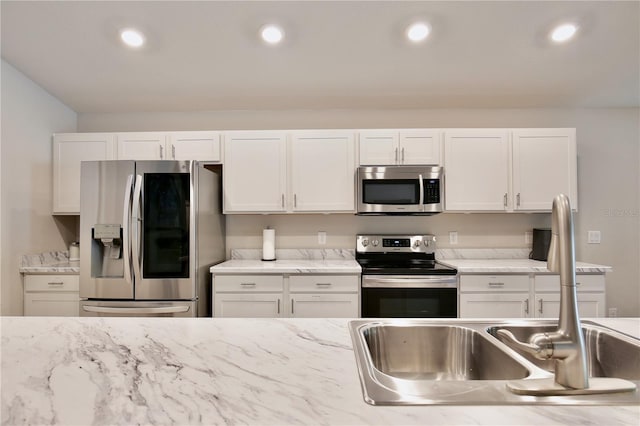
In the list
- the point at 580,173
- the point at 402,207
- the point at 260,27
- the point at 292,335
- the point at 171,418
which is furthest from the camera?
the point at 580,173

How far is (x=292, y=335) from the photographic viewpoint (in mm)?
1039

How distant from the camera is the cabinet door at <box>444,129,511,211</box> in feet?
9.58

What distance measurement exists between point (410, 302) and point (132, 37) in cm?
280

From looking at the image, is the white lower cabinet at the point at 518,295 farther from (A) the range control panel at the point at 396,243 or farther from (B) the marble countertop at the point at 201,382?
(B) the marble countertop at the point at 201,382

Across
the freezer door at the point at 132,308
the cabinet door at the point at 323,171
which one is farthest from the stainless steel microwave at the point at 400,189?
the freezer door at the point at 132,308

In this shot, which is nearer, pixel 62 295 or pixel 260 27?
pixel 260 27

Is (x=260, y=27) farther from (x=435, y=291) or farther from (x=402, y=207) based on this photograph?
(x=435, y=291)

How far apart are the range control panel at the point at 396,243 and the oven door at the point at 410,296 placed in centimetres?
58

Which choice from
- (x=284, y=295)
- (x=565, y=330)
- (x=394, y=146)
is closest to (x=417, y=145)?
(x=394, y=146)

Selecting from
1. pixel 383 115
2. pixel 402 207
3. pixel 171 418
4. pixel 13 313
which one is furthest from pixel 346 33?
pixel 13 313

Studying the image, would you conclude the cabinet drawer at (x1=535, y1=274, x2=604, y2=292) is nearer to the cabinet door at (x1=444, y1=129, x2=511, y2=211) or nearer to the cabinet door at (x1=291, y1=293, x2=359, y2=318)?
the cabinet door at (x1=444, y1=129, x2=511, y2=211)

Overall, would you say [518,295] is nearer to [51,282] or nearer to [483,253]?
[483,253]

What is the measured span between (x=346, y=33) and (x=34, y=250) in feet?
10.1

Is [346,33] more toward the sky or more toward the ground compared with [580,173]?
more toward the sky
